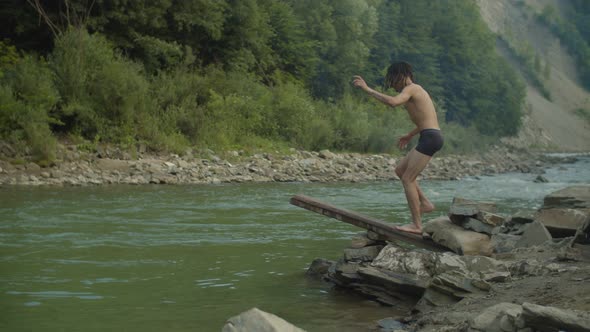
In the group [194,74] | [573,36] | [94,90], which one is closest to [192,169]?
[94,90]

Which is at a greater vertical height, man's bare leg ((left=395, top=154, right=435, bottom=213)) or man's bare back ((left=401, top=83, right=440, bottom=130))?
man's bare back ((left=401, top=83, right=440, bottom=130))

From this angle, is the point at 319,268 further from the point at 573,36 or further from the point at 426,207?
the point at 573,36

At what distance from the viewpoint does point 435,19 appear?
61.1 meters

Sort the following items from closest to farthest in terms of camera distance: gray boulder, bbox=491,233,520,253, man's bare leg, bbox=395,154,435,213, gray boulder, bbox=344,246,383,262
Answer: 1. man's bare leg, bbox=395,154,435,213
2. gray boulder, bbox=344,246,383,262
3. gray boulder, bbox=491,233,520,253

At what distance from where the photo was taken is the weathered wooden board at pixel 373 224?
8.02m

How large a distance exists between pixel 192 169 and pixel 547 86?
90164mm

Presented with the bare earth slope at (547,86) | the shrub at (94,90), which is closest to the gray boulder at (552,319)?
the shrub at (94,90)

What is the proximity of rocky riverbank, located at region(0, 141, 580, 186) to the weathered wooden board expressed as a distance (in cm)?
1174

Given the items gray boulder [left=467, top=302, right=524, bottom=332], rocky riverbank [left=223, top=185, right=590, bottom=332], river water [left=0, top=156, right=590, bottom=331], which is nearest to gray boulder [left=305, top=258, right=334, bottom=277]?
rocky riverbank [left=223, top=185, right=590, bottom=332]

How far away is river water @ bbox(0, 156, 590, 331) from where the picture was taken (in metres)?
6.66

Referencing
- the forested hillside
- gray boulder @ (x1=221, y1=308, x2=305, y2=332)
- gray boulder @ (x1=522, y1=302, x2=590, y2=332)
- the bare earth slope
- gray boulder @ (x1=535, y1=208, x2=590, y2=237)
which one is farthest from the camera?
the bare earth slope

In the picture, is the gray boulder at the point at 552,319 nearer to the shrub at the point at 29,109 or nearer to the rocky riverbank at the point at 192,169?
the rocky riverbank at the point at 192,169

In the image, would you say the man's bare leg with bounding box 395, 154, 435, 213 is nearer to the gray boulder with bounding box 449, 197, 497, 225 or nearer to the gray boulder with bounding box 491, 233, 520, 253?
the gray boulder with bounding box 449, 197, 497, 225

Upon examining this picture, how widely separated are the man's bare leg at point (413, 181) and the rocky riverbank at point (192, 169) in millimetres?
12927
